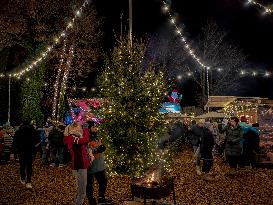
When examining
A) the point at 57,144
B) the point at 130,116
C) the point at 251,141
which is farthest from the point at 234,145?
the point at 57,144

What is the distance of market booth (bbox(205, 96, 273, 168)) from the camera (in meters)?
15.8

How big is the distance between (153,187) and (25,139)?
5102 millimetres

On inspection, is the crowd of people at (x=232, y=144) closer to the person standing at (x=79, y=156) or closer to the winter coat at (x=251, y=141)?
the winter coat at (x=251, y=141)

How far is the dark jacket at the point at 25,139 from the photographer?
441 inches

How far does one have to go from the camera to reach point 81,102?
19.1 m

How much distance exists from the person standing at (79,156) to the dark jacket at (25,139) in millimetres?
3711

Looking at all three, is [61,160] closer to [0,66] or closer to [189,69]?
[0,66]

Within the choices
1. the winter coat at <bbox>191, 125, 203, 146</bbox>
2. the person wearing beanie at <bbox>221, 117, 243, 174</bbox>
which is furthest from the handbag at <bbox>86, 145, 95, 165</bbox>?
the person wearing beanie at <bbox>221, 117, 243, 174</bbox>

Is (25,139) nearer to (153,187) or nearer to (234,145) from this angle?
(153,187)

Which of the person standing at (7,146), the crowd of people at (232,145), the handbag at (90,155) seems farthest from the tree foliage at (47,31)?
the handbag at (90,155)

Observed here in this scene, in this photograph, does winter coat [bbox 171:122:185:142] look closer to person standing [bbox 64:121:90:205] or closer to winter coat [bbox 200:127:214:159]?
winter coat [bbox 200:127:214:159]

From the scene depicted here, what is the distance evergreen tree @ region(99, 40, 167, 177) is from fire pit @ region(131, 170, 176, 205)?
13.0 ft

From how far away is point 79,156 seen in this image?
24.9ft

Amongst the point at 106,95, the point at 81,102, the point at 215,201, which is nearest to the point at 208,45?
the point at 81,102
